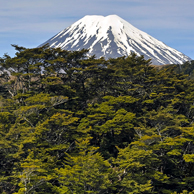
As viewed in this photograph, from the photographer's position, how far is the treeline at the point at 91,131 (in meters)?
19.3

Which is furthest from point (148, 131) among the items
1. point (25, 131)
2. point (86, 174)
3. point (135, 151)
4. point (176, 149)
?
point (25, 131)

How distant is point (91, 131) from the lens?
93.8 feet

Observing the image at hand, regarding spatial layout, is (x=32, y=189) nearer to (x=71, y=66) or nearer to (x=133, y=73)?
(x=71, y=66)

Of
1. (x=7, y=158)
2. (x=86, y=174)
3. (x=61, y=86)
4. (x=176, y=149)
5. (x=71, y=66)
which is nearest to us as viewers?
(x=86, y=174)

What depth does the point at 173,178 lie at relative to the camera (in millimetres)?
25016

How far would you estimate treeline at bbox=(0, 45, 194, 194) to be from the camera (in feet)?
63.2

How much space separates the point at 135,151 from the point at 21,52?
61.8 ft

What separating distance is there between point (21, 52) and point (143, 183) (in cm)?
2100

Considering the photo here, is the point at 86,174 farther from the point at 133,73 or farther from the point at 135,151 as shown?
the point at 133,73

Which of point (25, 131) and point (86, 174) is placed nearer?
point (86, 174)

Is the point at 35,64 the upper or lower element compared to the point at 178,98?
upper

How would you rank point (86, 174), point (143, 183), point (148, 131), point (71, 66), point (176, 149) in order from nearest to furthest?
point (86, 174), point (143, 183), point (176, 149), point (148, 131), point (71, 66)

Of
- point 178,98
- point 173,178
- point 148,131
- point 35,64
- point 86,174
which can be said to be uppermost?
point 35,64

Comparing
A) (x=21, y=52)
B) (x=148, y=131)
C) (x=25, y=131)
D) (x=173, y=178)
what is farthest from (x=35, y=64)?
(x=173, y=178)
